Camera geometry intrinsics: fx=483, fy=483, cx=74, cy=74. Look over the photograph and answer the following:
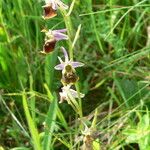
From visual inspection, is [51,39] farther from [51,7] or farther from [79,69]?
[79,69]

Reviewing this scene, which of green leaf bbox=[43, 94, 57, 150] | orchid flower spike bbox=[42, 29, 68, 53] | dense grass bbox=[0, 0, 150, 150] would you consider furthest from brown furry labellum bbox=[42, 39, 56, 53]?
dense grass bbox=[0, 0, 150, 150]

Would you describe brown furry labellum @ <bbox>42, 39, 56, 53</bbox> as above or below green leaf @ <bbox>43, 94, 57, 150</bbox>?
above

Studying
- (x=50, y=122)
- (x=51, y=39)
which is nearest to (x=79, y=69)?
(x=50, y=122)

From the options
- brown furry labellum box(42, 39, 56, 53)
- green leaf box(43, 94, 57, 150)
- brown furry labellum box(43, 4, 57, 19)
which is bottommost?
green leaf box(43, 94, 57, 150)

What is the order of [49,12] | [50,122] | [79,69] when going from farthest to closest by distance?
[79,69], [50,122], [49,12]

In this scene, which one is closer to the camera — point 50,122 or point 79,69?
point 50,122

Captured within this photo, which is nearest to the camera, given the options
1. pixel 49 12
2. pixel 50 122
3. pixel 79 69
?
pixel 49 12

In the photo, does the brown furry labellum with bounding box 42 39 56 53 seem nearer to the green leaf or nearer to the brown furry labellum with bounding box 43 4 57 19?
the brown furry labellum with bounding box 43 4 57 19

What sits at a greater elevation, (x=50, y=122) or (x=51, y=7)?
(x=51, y=7)

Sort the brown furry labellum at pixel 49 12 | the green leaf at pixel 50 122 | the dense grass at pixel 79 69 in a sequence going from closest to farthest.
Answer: the brown furry labellum at pixel 49 12
the green leaf at pixel 50 122
the dense grass at pixel 79 69

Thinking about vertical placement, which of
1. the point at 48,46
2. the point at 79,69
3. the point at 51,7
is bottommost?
the point at 79,69

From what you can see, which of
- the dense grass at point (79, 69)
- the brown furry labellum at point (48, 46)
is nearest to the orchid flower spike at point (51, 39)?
the brown furry labellum at point (48, 46)

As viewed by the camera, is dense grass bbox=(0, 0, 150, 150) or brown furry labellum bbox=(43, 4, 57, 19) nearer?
brown furry labellum bbox=(43, 4, 57, 19)

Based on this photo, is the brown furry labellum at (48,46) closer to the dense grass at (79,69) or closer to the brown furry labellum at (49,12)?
the brown furry labellum at (49,12)
